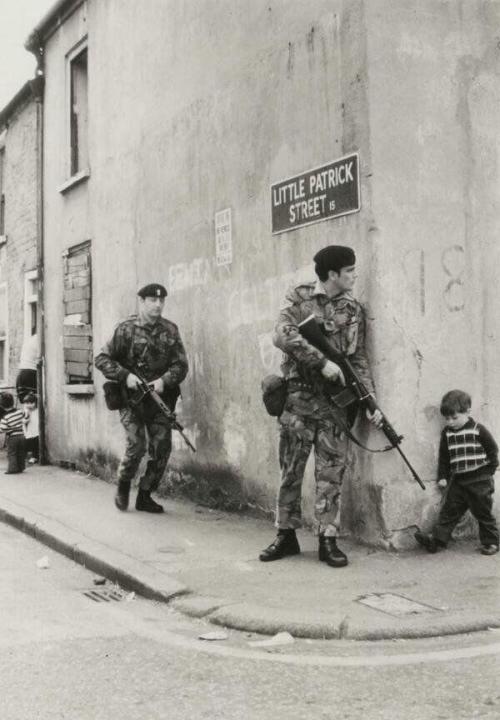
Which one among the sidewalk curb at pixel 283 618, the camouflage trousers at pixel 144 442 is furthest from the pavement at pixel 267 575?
the camouflage trousers at pixel 144 442

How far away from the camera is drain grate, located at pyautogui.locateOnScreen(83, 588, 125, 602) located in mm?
5527

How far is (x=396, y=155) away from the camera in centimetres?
621

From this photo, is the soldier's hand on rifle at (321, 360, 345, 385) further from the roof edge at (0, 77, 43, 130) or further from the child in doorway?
the roof edge at (0, 77, 43, 130)

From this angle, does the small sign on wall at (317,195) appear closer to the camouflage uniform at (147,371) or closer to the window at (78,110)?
the camouflage uniform at (147,371)

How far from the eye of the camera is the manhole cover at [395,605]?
15.6 ft

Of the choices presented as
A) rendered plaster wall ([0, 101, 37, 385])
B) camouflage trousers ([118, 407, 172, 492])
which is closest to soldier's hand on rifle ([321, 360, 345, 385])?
camouflage trousers ([118, 407, 172, 492])

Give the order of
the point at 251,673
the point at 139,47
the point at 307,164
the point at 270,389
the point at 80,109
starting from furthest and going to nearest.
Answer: the point at 80,109 → the point at 139,47 → the point at 307,164 → the point at 270,389 → the point at 251,673

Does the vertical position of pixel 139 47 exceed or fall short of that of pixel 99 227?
it exceeds it

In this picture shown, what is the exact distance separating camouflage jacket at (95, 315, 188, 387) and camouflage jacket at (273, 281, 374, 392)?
208 cm

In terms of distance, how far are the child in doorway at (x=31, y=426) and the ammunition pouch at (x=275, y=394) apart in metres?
6.83

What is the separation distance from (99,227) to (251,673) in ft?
24.7

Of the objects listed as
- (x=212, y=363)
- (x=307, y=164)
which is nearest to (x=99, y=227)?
(x=212, y=363)

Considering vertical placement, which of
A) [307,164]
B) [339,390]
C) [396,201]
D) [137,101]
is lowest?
[339,390]

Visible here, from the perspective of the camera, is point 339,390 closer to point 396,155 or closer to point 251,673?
point 396,155
